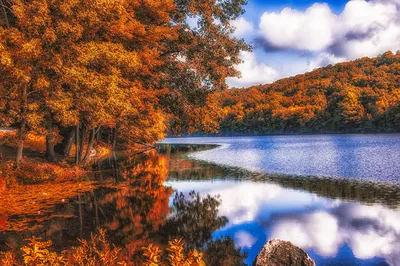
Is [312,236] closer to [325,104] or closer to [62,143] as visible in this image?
[62,143]

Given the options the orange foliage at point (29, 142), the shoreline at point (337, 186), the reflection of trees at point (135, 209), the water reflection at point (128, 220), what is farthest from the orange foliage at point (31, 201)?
the shoreline at point (337, 186)

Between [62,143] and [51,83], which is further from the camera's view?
[62,143]

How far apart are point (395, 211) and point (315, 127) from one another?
137m

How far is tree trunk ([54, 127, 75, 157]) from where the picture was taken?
30.1 metres

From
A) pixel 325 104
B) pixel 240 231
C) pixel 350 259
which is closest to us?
pixel 350 259

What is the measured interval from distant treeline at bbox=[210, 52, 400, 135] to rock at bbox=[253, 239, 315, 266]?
11396 centimetres

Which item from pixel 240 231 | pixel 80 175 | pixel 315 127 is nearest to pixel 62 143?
pixel 80 175

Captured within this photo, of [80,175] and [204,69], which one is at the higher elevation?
[204,69]

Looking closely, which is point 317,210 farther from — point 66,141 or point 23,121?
point 66,141

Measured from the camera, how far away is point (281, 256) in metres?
7.70

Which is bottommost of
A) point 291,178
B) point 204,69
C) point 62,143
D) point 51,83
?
point 291,178

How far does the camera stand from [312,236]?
11.4 m

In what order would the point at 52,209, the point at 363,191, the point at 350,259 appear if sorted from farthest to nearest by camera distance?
1. the point at 363,191
2. the point at 52,209
3. the point at 350,259

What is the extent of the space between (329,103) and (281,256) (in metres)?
145
